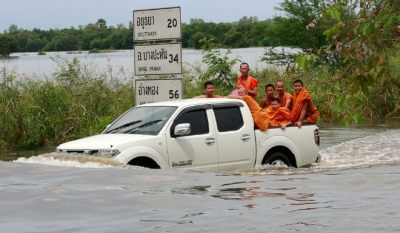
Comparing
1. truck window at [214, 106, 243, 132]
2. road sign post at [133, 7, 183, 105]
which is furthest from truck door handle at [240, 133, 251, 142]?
road sign post at [133, 7, 183, 105]

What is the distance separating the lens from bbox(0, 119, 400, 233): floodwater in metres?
7.72

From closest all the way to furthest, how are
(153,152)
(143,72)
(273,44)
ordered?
(153,152), (143,72), (273,44)

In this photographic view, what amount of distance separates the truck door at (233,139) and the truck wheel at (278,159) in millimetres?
415

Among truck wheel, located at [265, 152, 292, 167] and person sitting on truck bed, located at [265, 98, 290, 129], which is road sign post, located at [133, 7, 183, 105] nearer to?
person sitting on truck bed, located at [265, 98, 290, 129]

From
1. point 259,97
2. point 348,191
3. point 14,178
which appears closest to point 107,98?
point 259,97

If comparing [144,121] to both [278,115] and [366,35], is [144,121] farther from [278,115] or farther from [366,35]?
[366,35]

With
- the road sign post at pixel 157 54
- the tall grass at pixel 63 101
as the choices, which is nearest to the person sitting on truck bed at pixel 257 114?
the road sign post at pixel 157 54

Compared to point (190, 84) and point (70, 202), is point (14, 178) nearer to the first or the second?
point (70, 202)

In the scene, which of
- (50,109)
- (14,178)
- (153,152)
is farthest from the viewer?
(50,109)

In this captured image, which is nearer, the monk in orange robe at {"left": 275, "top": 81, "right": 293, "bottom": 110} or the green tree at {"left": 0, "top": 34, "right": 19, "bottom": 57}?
the monk in orange robe at {"left": 275, "top": 81, "right": 293, "bottom": 110}

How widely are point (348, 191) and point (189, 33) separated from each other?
1152 inches

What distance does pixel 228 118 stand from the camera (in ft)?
43.1

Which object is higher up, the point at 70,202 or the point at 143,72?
the point at 143,72

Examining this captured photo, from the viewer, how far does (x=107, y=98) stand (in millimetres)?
20625
